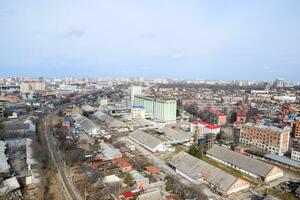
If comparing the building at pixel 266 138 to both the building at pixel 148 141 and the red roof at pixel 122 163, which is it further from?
the red roof at pixel 122 163

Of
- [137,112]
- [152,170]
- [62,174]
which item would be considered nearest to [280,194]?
[152,170]

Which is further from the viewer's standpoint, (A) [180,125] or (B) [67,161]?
(A) [180,125]

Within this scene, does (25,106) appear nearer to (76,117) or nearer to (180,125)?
(76,117)

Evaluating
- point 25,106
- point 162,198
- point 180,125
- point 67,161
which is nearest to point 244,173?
point 162,198

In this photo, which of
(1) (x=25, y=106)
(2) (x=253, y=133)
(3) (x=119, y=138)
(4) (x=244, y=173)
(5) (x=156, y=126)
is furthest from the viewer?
(1) (x=25, y=106)

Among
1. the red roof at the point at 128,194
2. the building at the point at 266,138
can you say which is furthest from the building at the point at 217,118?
the red roof at the point at 128,194

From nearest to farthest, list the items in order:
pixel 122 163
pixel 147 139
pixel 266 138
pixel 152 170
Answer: pixel 152 170, pixel 122 163, pixel 266 138, pixel 147 139

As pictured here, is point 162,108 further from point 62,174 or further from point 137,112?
point 62,174
